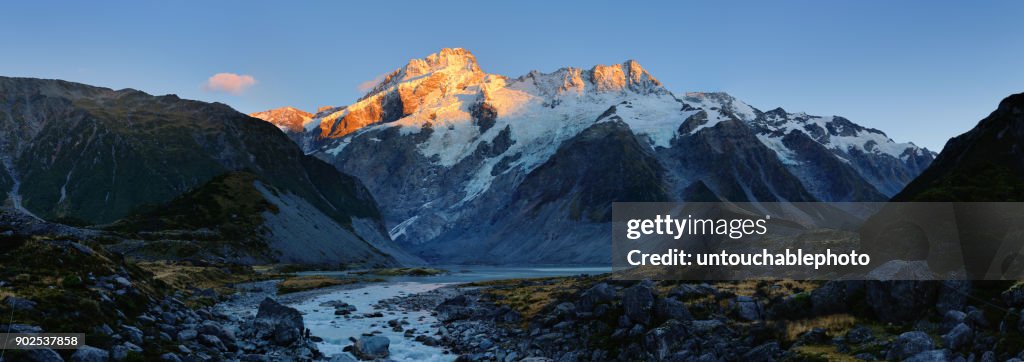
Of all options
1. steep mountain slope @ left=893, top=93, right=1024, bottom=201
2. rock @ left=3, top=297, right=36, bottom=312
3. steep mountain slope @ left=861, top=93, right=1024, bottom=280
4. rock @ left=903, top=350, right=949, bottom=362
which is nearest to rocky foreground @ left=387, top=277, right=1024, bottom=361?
rock @ left=903, top=350, right=949, bottom=362

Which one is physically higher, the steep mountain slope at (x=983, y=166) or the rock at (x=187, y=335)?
the steep mountain slope at (x=983, y=166)

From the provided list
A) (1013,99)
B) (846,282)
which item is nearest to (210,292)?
(846,282)

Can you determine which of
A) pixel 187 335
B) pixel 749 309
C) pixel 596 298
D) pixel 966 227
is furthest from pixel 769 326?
pixel 187 335

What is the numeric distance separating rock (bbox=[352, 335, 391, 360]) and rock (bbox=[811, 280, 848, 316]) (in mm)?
23853

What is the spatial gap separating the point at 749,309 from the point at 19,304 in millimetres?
35110

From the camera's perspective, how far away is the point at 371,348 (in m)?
40.0

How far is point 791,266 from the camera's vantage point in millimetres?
50781

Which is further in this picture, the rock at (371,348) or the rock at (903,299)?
the rock at (371,348)

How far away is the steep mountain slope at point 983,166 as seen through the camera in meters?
41.0

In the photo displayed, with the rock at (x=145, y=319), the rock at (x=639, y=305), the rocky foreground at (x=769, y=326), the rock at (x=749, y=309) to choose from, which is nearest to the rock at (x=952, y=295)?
the rocky foreground at (x=769, y=326)

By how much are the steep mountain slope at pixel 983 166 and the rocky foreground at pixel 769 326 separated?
1166 centimetres

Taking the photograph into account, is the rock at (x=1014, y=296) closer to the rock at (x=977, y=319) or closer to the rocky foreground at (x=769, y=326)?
the rocky foreground at (x=769, y=326)

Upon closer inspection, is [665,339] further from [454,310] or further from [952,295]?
[454,310]

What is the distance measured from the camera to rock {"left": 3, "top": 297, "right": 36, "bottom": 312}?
28359mm
